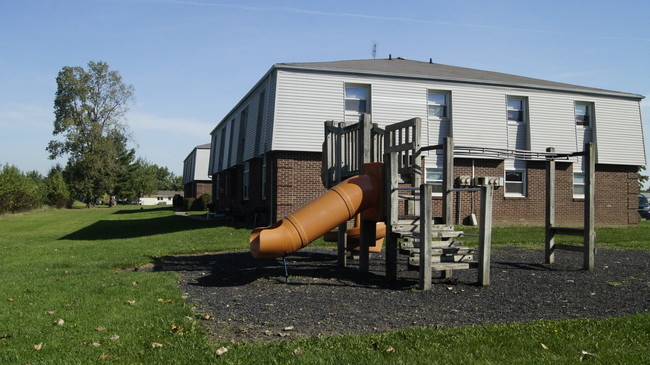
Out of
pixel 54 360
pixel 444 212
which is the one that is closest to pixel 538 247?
pixel 444 212

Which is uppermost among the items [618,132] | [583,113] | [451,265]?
[583,113]

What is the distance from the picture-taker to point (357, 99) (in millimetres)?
20484

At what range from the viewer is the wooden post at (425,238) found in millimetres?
8258

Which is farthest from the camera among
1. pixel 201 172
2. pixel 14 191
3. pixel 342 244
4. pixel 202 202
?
pixel 201 172

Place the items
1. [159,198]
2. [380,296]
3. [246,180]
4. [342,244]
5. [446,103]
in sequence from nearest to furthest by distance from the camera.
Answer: [380,296], [342,244], [446,103], [246,180], [159,198]

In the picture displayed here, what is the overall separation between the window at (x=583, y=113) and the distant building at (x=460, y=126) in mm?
43

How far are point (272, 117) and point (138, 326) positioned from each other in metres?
14.4

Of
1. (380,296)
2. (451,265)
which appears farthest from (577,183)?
(380,296)

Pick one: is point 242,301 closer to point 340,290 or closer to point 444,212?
point 340,290

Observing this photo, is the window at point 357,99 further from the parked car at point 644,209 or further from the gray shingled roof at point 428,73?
the parked car at point 644,209

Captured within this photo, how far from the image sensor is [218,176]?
3606 centimetres

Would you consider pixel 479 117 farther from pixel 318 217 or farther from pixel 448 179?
pixel 318 217

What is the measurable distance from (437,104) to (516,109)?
357 centimetres

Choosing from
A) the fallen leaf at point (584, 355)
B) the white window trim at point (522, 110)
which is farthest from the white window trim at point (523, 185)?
the fallen leaf at point (584, 355)
